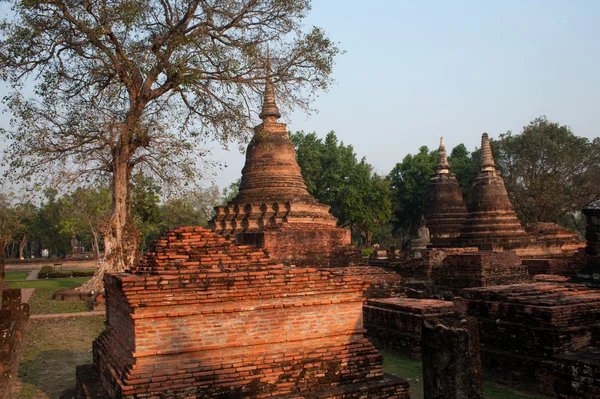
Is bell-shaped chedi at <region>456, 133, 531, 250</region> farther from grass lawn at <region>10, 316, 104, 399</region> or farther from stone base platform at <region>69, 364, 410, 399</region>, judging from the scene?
stone base platform at <region>69, 364, 410, 399</region>

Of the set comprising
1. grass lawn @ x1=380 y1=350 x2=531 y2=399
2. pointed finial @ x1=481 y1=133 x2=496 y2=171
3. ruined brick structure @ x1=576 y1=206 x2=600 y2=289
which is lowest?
grass lawn @ x1=380 y1=350 x2=531 y2=399

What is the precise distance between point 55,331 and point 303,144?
35.3 meters

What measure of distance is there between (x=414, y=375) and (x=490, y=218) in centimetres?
1707

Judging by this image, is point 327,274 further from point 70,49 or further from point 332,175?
point 332,175

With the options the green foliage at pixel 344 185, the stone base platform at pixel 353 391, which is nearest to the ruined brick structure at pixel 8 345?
the stone base platform at pixel 353 391

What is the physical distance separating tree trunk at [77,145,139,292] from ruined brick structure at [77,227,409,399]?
1115 centimetres

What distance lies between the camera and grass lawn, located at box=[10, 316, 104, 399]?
8227mm

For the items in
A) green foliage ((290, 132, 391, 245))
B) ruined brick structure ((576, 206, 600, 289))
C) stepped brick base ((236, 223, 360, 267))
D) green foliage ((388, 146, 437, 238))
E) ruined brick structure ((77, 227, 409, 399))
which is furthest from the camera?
green foliage ((388, 146, 437, 238))

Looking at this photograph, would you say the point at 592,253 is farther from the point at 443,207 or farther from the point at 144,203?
the point at 144,203

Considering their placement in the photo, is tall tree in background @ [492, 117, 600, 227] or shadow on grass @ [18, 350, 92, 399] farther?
tall tree in background @ [492, 117, 600, 227]

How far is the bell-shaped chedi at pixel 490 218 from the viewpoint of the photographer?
2286cm

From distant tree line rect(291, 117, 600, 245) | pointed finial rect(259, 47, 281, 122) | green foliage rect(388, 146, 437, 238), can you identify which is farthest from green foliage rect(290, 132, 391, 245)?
pointed finial rect(259, 47, 281, 122)

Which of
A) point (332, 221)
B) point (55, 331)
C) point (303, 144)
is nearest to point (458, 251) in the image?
point (332, 221)

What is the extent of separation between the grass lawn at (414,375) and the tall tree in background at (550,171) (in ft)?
104
